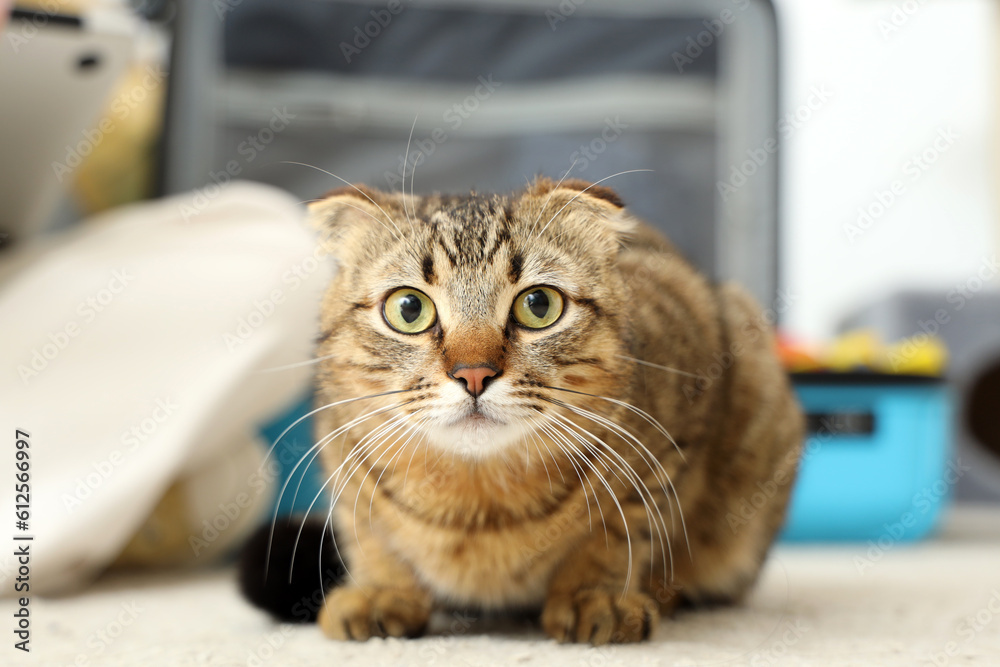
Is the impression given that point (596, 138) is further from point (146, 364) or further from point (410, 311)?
point (410, 311)

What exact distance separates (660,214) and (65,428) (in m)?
1.48

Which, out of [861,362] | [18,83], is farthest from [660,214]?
[18,83]

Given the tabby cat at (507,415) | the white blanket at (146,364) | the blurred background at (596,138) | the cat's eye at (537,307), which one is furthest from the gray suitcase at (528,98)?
the cat's eye at (537,307)

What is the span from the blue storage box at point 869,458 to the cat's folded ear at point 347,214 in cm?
118

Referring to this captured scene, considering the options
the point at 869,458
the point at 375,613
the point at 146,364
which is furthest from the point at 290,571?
the point at 869,458

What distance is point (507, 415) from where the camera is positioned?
0.66m

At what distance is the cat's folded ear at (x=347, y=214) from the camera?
73cm

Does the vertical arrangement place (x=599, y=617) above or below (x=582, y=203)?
below

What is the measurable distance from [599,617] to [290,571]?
0.32 metres

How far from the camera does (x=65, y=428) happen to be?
1.06m

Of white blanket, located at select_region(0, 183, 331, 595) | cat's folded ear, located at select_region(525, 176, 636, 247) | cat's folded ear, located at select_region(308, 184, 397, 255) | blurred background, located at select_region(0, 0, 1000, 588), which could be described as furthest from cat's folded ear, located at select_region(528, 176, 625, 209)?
blurred background, located at select_region(0, 0, 1000, 588)

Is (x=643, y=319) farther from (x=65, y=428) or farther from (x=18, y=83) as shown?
(x=18, y=83)

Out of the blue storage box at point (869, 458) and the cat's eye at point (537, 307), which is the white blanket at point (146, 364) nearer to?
the cat's eye at point (537, 307)

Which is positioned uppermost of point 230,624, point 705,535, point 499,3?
point 499,3
